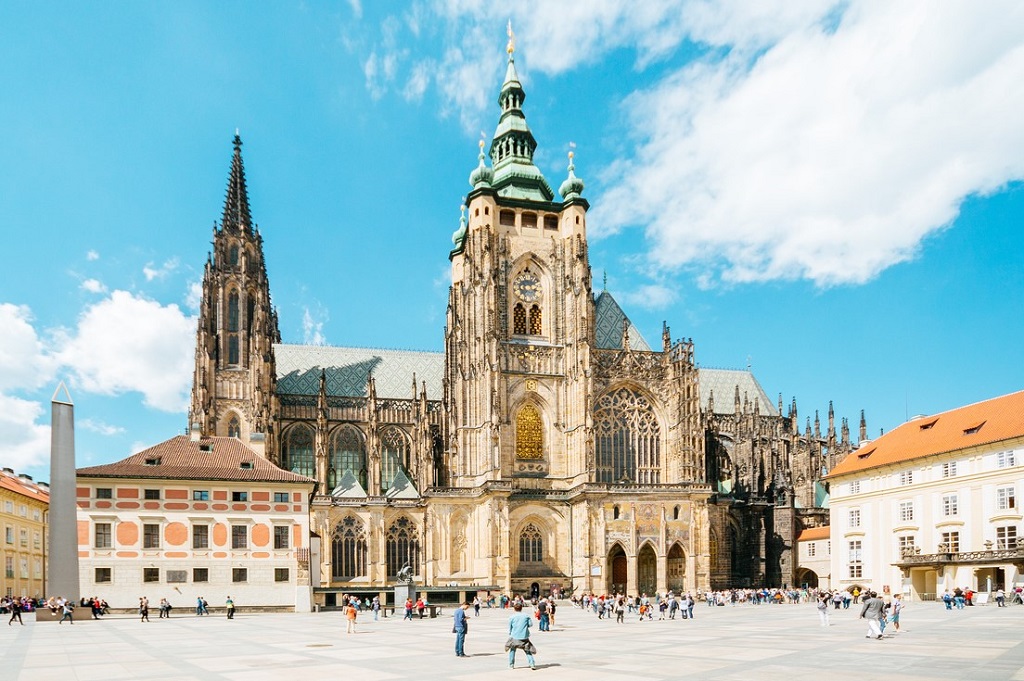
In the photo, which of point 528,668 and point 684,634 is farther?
point 684,634

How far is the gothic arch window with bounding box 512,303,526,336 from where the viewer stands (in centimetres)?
7581

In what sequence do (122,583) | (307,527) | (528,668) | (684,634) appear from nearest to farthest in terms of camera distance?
(528,668)
(684,634)
(122,583)
(307,527)

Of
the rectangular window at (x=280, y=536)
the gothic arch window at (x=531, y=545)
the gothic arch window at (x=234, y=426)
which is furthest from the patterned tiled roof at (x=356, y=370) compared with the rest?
the rectangular window at (x=280, y=536)

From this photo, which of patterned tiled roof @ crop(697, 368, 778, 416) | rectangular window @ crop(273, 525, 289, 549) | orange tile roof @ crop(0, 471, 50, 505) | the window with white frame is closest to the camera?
rectangular window @ crop(273, 525, 289, 549)

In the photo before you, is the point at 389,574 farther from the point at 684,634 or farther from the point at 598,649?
the point at 598,649

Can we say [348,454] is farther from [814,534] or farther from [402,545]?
[814,534]

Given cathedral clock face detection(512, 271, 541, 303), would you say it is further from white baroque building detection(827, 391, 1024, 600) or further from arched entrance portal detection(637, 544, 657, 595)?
white baroque building detection(827, 391, 1024, 600)

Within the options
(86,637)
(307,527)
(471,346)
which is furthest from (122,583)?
(471,346)

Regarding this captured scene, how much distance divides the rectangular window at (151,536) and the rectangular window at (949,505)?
45512 millimetres

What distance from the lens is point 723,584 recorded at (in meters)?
77.8

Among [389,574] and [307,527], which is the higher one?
[307,527]

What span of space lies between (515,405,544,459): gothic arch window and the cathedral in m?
0.12

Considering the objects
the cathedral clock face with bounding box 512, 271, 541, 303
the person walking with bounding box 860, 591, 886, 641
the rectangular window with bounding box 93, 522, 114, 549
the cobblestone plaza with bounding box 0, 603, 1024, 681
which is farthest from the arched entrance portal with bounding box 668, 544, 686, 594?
the person walking with bounding box 860, 591, 886, 641

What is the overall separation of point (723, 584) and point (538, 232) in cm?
3205
